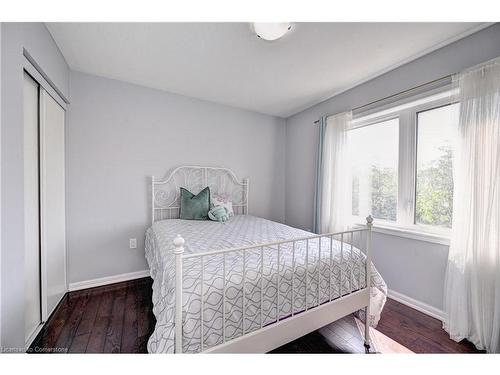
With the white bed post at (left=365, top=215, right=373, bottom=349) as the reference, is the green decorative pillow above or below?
above

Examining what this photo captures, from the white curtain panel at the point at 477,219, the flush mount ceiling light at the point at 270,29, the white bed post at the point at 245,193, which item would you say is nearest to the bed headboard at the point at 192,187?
the white bed post at the point at 245,193

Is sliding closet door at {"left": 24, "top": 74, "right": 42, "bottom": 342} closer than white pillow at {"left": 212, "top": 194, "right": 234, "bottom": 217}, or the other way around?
sliding closet door at {"left": 24, "top": 74, "right": 42, "bottom": 342}

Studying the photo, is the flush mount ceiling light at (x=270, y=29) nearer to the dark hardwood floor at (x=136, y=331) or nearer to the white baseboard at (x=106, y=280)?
the dark hardwood floor at (x=136, y=331)

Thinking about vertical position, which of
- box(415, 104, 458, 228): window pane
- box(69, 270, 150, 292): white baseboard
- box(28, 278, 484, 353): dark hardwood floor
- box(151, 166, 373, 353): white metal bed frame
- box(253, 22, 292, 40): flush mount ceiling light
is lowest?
box(28, 278, 484, 353): dark hardwood floor

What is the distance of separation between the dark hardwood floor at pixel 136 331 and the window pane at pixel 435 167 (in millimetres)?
912

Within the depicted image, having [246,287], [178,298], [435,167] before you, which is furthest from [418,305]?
[178,298]

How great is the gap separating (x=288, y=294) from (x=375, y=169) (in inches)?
74.9

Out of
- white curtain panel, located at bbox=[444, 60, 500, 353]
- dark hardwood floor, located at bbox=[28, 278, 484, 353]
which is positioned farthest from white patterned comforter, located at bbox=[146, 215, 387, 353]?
white curtain panel, located at bbox=[444, 60, 500, 353]

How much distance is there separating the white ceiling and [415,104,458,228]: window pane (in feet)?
1.99

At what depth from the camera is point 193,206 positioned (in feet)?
8.48

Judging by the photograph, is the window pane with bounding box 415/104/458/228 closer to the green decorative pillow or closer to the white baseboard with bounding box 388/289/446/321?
the white baseboard with bounding box 388/289/446/321

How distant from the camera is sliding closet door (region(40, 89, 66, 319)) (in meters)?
1.65

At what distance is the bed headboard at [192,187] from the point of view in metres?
2.62

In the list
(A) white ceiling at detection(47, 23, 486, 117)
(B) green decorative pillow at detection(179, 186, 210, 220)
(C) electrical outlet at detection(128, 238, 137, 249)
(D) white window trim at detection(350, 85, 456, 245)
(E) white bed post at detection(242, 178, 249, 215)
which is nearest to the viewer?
(A) white ceiling at detection(47, 23, 486, 117)
